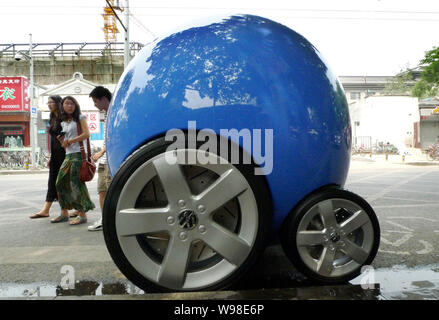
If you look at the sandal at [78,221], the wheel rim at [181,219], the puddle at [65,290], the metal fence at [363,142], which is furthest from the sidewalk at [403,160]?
the puddle at [65,290]

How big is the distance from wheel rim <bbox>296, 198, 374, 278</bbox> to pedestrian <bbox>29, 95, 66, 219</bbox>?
3365mm

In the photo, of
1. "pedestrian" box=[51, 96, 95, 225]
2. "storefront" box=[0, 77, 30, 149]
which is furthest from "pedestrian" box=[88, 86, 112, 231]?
"storefront" box=[0, 77, 30, 149]

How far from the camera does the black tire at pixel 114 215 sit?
72.0 inches

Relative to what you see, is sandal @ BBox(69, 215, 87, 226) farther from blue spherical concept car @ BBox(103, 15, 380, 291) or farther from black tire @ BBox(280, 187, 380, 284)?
black tire @ BBox(280, 187, 380, 284)

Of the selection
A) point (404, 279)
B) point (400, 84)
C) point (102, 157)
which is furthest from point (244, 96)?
point (400, 84)

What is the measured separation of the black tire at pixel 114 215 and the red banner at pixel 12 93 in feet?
84.2

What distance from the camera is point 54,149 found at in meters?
4.33

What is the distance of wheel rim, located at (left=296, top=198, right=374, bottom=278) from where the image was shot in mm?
1958

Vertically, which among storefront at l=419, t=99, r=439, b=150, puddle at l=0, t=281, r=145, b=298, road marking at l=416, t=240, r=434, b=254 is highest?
storefront at l=419, t=99, r=439, b=150

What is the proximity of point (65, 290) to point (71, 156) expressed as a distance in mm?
2165

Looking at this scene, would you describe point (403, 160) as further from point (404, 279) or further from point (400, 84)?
point (400, 84)

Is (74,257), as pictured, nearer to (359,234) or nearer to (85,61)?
(359,234)

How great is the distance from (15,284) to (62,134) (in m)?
2.13

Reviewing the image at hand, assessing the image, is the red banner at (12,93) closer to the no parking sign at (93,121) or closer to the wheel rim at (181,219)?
the no parking sign at (93,121)
